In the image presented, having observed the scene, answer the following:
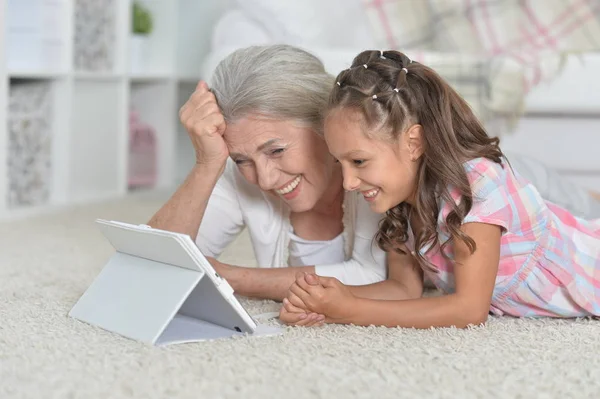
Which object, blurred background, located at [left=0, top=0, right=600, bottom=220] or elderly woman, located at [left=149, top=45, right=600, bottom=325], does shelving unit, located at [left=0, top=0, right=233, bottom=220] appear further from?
elderly woman, located at [left=149, top=45, right=600, bottom=325]

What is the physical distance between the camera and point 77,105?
325 cm

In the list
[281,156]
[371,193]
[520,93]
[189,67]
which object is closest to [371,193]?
[371,193]

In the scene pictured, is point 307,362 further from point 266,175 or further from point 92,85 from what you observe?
point 92,85

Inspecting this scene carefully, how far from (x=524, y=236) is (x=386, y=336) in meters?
0.31

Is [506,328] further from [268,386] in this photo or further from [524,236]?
[268,386]

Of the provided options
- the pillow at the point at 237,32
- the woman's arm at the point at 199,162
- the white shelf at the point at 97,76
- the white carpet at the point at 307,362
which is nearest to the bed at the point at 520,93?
the pillow at the point at 237,32

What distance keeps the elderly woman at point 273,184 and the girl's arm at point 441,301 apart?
0.05 meters

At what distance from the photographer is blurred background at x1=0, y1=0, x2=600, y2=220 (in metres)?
2.75

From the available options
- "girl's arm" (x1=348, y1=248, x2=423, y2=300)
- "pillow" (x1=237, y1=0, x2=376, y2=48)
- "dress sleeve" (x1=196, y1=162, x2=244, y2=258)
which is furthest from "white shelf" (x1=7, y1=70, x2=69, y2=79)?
"girl's arm" (x1=348, y1=248, x2=423, y2=300)

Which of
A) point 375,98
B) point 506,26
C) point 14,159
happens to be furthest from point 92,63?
point 375,98

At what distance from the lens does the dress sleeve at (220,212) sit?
5.75 ft

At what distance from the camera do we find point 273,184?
1541mm

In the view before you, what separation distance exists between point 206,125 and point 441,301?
50cm

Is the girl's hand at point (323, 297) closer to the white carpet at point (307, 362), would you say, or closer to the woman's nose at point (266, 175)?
the white carpet at point (307, 362)
